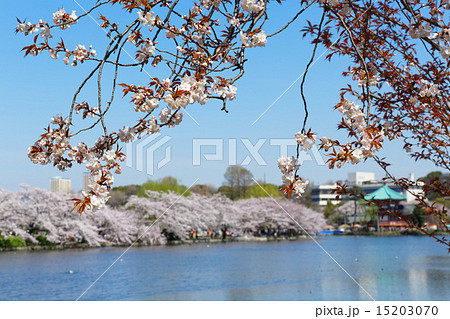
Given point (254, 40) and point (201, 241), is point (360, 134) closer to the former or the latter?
point (254, 40)

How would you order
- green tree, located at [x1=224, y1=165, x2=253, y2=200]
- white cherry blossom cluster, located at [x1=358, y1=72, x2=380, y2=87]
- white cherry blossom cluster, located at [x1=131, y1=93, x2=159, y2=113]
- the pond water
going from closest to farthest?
white cherry blossom cluster, located at [x1=131, y1=93, x2=159, y2=113] < white cherry blossom cluster, located at [x1=358, y1=72, x2=380, y2=87] < the pond water < green tree, located at [x1=224, y1=165, x2=253, y2=200]

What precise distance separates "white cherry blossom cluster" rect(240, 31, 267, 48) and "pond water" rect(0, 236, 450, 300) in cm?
897

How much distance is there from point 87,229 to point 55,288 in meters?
9.54

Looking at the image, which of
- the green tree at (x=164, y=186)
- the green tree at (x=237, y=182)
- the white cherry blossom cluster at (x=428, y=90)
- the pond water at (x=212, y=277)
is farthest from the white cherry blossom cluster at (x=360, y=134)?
the green tree at (x=237, y=182)

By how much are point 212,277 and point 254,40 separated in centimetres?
1202

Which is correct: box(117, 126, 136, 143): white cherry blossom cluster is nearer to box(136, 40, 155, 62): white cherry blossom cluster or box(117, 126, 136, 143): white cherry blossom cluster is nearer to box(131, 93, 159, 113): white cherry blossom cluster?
box(131, 93, 159, 113): white cherry blossom cluster

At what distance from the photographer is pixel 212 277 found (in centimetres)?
1374

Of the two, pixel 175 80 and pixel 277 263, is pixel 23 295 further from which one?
pixel 175 80

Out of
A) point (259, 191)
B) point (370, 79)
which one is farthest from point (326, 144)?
point (259, 191)

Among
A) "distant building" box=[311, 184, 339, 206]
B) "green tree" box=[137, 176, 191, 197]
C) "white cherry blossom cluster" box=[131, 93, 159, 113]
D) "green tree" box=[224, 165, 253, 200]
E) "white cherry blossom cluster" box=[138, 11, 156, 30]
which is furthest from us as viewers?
"distant building" box=[311, 184, 339, 206]

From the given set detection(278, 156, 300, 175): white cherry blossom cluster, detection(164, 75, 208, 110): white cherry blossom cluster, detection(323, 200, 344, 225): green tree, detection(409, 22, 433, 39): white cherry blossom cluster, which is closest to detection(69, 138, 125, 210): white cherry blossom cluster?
detection(164, 75, 208, 110): white cherry blossom cluster

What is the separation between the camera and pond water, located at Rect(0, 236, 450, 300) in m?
11.1

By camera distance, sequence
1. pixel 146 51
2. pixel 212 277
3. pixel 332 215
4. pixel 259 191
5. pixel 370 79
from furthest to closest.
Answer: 1. pixel 332 215
2. pixel 259 191
3. pixel 212 277
4. pixel 370 79
5. pixel 146 51

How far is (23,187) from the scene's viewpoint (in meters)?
20.4
